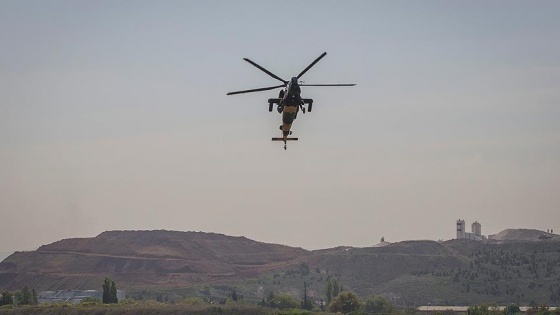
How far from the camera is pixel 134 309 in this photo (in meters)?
190

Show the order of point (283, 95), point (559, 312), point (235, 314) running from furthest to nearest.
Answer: point (559, 312)
point (235, 314)
point (283, 95)

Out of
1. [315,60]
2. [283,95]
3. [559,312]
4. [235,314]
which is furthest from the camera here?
[559,312]

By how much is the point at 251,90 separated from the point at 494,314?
138280 mm

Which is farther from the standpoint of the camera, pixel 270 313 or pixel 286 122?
pixel 270 313

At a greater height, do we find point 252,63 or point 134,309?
point 252,63

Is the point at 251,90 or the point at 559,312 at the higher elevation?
the point at 251,90

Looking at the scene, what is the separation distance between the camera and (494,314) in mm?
188625

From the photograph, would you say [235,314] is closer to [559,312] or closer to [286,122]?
[559,312]

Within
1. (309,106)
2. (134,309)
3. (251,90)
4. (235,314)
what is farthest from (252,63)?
(134,309)

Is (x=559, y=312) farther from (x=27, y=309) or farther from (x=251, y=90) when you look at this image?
(x=251, y=90)

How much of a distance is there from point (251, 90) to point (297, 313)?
4571 inches

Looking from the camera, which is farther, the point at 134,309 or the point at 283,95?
the point at 134,309

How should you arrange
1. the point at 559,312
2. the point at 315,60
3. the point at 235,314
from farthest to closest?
the point at 559,312
the point at 235,314
the point at 315,60

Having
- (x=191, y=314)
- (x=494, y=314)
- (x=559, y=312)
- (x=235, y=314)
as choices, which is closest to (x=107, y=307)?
(x=191, y=314)
